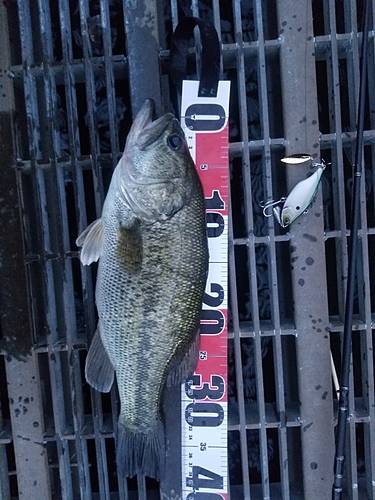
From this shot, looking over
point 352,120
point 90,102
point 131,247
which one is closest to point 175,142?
point 131,247

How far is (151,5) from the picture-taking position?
7.87ft

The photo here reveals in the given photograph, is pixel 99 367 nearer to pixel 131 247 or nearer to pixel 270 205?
pixel 131 247

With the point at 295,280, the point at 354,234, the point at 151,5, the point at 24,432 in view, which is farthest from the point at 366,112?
the point at 24,432

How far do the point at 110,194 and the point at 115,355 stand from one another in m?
0.77

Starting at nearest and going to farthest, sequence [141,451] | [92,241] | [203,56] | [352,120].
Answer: [92,241]
[141,451]
[203,56]
[352,120]

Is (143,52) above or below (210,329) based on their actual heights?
above

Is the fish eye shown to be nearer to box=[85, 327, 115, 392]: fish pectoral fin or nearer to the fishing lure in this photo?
the fishing lure

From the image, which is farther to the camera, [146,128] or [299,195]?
[299,195]

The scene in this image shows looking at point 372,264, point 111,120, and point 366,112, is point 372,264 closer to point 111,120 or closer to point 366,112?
point 366,112

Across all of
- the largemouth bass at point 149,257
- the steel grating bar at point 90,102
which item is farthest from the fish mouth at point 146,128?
the steel grating bar at point 90,102

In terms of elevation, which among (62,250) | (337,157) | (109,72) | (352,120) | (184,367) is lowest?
(184,367)

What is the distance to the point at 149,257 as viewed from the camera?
197 cm

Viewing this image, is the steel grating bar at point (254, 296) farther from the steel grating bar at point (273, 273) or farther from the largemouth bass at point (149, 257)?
the largemouth bass at point (149, 257)

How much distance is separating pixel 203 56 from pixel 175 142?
650 millimetres
